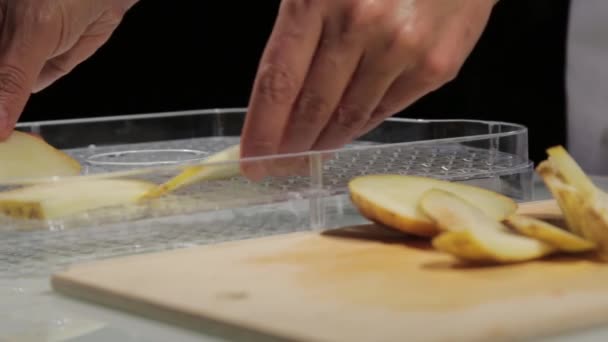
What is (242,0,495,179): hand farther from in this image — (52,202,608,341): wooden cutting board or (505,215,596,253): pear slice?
(505,215,596,253): pear slice

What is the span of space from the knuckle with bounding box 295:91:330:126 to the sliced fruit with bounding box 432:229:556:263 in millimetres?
337

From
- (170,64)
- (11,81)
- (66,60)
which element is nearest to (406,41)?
(11,81)

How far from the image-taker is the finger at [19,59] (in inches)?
44.9

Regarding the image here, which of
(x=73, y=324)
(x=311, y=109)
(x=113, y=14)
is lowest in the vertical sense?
(x=73, y=324)

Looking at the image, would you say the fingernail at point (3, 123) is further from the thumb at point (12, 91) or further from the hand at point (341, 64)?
the hand at point (341, 64)

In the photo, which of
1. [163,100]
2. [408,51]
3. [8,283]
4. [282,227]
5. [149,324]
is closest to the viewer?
[149,324]

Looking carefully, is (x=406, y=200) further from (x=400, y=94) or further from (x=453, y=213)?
(x=400, y=94)

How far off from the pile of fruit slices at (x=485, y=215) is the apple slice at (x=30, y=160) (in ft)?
1.20

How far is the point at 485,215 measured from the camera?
32.0 inches

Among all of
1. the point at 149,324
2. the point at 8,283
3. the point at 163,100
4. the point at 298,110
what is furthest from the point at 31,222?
the point at 163,100

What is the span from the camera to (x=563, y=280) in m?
0.70

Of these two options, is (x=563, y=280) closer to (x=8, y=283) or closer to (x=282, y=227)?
(x=282, y=227)

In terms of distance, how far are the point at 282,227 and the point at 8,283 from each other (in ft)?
0.85

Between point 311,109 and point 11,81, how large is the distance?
361 millimetres
